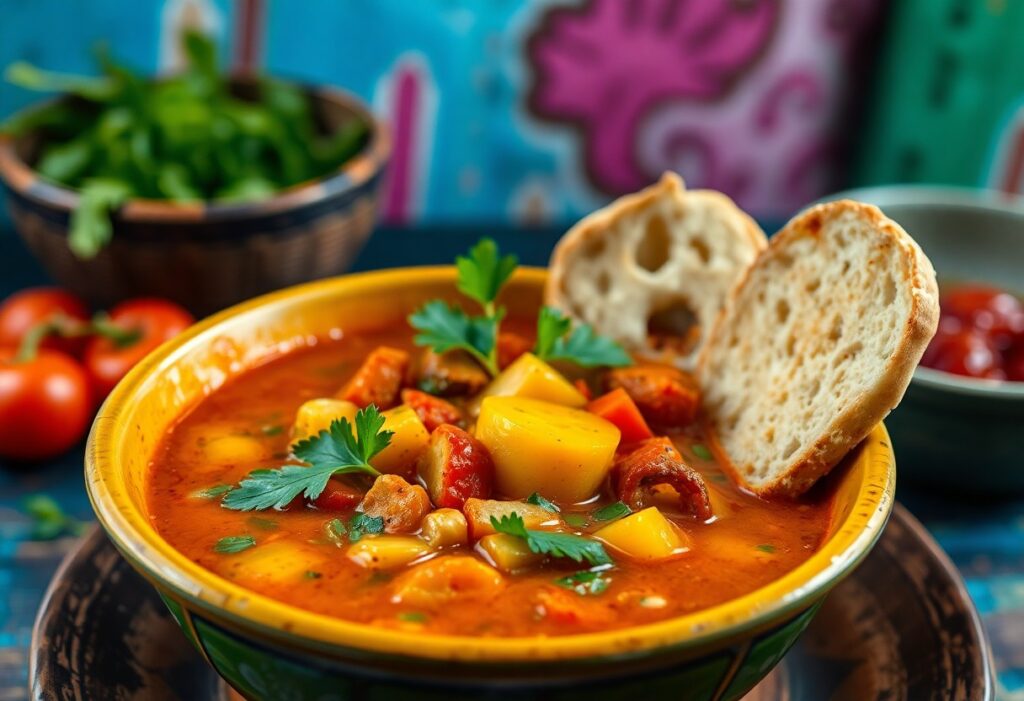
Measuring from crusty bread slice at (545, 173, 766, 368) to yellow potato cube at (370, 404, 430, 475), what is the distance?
65cm

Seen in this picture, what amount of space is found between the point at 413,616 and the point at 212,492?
1.85 ft

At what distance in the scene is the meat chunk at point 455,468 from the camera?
2.06 meters

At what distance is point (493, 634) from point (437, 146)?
13.5ft

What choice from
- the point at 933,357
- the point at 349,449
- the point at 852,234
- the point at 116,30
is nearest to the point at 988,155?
the point at 933,357

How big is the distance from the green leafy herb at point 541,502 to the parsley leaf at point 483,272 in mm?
602

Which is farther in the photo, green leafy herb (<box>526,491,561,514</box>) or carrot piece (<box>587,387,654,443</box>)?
carrot piece (<box>587,387,654,443</box>)

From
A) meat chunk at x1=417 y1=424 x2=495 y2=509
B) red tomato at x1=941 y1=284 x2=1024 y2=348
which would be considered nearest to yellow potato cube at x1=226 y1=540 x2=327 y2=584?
meat chunk at x1=417 y1=424 x2=495 y2=509

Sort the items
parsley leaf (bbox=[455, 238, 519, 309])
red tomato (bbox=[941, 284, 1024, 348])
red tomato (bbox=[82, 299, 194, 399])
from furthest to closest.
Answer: red tomato (bbox=[82, 299, 194, 399]) → red tomato (bbox=[941, 284, 1024, 348]) → parsley leaf (bbox=[455, 238, 519, 309])

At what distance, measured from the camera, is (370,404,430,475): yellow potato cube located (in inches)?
86.1

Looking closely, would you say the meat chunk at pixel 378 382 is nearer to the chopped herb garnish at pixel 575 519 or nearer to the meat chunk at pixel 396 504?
the meat chunk at pixel 396 504

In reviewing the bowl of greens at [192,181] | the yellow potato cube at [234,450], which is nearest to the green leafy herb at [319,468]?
the yellow potato cube at [234,450]

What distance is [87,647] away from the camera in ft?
7.11

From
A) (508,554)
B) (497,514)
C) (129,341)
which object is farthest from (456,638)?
(129,341)

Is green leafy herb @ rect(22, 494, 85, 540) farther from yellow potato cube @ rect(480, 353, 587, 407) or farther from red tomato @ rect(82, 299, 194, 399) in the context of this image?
yellow potato cube @ rect(480, 353, 587, 407)
